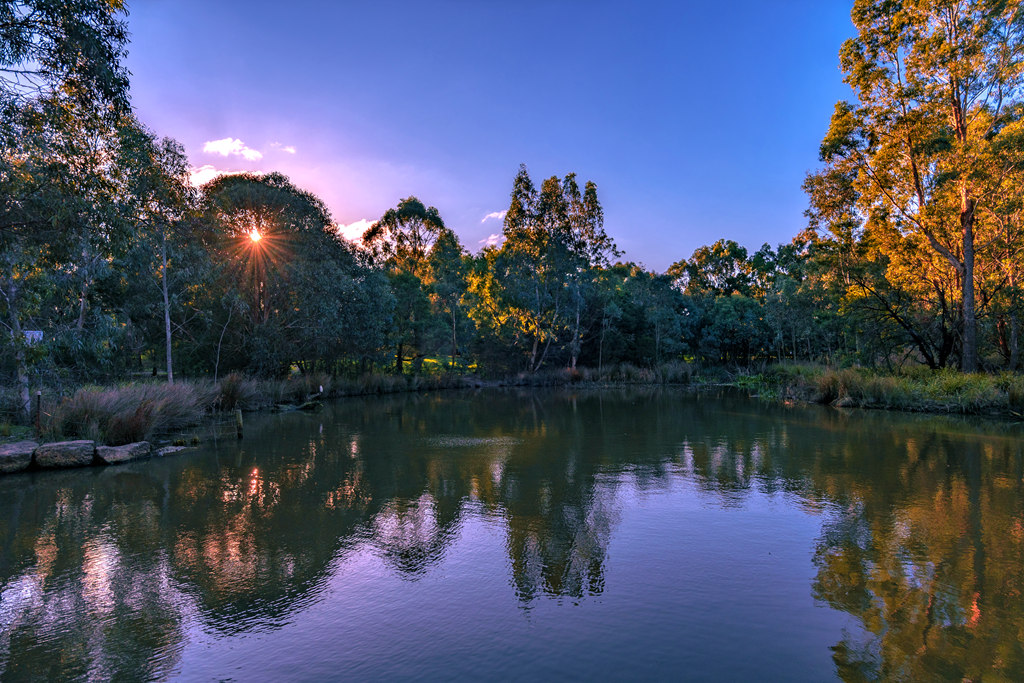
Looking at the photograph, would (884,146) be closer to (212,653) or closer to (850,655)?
(850,655)

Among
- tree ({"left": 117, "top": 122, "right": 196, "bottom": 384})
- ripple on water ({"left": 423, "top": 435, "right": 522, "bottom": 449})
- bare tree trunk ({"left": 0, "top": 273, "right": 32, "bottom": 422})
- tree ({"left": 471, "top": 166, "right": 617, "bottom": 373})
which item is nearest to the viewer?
bare tree trunk ({"left": 0, "top": 273, "right": 32, "bottom": 422})

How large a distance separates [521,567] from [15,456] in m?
12.2

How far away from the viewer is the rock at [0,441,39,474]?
12.2 meters

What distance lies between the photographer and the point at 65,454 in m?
12.8

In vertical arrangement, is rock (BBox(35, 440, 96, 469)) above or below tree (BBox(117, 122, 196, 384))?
below

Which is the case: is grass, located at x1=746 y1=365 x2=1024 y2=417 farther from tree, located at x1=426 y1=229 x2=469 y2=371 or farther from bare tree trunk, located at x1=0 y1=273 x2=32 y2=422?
bare tree trunk, located at x1=0 y1=273 x2=32 y2=422

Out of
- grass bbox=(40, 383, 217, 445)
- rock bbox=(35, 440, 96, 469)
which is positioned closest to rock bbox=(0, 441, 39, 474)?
rock bbox=(35, 440, 96, 469)

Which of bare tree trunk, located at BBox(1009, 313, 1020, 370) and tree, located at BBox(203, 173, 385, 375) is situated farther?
tree, located at BBox(203, 173, 385, 375)

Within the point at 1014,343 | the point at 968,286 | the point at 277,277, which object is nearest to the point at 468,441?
the point at 277,277

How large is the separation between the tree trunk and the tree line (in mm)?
80

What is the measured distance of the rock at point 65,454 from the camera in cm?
1264

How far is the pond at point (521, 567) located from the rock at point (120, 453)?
2.71ft

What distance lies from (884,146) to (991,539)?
2161 centimetres

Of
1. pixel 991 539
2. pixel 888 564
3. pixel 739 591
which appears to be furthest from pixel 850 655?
pixel 991 539
